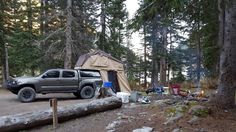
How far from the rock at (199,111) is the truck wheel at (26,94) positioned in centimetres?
912

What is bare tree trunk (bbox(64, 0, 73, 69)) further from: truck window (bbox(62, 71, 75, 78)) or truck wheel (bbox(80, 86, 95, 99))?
truck wheel (bbox(80, 86, 95, 99))

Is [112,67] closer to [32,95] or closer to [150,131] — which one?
[32,95]

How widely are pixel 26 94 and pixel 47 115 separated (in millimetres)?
6211

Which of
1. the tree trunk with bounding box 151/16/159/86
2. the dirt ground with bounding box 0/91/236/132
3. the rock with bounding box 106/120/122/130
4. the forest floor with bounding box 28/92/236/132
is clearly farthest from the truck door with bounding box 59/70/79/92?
the tree trunk with bounding box 151/16/159/86

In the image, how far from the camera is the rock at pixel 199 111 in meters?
8.49

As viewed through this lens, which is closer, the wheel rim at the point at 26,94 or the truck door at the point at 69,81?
the wheel rim at the point at 26,94

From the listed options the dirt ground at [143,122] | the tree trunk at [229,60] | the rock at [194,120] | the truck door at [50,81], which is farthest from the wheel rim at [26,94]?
the tree trunk at [229,60]

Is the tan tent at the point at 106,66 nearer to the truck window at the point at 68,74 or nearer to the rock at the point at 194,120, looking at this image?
the truck window at the point at 68,74

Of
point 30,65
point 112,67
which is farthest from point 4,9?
point 112,67

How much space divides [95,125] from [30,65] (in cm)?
1811

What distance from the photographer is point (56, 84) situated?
16.4 metres

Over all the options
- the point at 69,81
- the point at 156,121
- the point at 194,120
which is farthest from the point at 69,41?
the point at 194,120

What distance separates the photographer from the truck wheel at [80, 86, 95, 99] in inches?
671

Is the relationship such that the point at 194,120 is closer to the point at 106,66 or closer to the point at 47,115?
the point at 47,115
